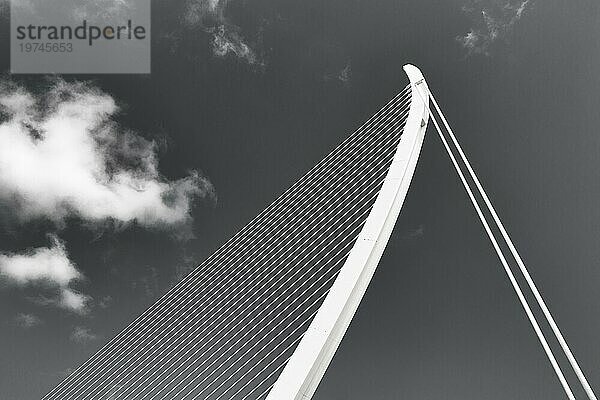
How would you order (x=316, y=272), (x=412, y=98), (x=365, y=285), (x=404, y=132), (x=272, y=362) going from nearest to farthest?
(x=272, y=362)
(x=365, y=285)
(x=316, y=272)
(x=404, y=132)
(x=412, y=98)

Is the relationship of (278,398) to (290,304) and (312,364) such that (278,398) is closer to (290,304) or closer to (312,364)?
(312,364)

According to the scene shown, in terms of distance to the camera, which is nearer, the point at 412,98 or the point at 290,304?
the point at 290,304

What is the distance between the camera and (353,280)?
367 inches

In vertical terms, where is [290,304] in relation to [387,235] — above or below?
below

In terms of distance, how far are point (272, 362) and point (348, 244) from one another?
346 centimetres

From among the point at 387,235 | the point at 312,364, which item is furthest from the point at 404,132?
the point at 312,364

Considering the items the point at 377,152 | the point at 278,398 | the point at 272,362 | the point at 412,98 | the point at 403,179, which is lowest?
the point at 278,398

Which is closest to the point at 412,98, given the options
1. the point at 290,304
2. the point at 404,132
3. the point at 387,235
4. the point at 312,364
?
the point at 404,132

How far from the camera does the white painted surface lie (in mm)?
7840

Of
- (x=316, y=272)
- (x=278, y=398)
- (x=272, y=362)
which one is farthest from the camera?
(x=316, y=272)

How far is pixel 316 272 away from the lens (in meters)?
10.2

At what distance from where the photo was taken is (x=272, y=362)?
26.7ft

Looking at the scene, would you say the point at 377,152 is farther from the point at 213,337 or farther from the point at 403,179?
the point at 213,337

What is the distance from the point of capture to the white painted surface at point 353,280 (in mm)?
7840
